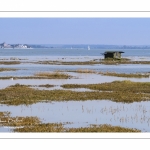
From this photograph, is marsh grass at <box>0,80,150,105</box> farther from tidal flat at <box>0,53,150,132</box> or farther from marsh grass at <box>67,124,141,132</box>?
marsh grass at <box>67,124,141,132</box>

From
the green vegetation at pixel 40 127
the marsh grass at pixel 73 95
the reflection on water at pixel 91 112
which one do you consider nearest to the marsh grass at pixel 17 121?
the green vegetation at pixel 40 127

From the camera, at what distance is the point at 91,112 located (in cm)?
2347

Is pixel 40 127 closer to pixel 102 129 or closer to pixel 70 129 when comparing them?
pixel 70 129

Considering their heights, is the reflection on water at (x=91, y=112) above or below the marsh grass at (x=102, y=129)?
Result: above

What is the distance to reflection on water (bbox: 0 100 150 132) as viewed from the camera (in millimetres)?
20711

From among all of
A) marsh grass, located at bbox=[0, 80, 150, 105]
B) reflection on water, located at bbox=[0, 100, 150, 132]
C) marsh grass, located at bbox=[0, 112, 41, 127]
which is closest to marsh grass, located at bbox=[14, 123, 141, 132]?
reflection on water, located at bbox=[0, 100, 150, 132]

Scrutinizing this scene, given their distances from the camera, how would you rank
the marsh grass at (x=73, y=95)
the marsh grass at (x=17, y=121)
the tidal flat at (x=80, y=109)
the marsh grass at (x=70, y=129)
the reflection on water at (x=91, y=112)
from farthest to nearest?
the marsh grass at (x=73, y=95)
the reflection on water at (x=91, y=112)
the marsh grass at (x=17, y=121)
the tidal flat at (x=80, y=109)
the marsh grass at (x=70, y=129)

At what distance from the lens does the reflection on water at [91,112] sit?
20711 mm

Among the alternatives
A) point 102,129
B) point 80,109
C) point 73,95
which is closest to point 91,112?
point 80,109

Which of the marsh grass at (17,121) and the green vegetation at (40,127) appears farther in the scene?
the marsh grass at (17,121)

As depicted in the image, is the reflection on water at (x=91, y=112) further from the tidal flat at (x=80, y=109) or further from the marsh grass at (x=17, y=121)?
the marsh grass at (x=17, y=121)
